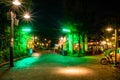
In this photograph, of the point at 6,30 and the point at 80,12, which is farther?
the point at 80,12

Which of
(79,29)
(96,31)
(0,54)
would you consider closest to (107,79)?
(0,54)

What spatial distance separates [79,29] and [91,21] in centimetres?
437

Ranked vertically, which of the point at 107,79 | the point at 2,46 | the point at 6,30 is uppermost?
the point at 6,30

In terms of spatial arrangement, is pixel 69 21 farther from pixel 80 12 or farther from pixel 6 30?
pixel 6 30

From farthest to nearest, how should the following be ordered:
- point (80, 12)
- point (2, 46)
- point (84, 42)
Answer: point (84, 42)
point (80, 12)
point (2, 46)

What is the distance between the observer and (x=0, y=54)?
2741 centimetres

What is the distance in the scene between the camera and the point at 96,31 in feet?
180

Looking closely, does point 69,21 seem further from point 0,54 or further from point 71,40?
point 0,54

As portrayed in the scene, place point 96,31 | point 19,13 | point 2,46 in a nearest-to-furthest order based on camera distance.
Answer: point 2,46, point 19,13, point 96,31

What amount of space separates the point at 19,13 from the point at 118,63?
21.9 meters

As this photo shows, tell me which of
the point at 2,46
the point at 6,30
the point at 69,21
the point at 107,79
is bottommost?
the point at 107,79

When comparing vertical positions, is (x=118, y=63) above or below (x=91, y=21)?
below

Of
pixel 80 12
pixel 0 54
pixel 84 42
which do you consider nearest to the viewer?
pixel 0 54

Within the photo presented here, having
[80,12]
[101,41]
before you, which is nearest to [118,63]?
[80,12]
